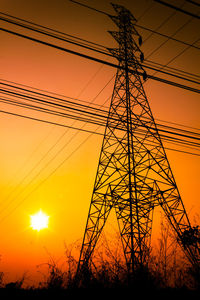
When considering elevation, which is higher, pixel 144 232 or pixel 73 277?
pixel 144 232

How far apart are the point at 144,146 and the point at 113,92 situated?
3.45 m

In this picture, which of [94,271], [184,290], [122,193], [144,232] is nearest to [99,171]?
[122,193]

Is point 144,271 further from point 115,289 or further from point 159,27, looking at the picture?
point 159,27

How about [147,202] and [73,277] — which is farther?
[147,202]

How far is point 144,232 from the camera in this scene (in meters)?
7.00

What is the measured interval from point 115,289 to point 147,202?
3274 millimetres

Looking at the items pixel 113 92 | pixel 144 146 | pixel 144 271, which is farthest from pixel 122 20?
pixel 144 271

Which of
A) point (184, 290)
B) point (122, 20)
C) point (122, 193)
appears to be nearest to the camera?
point (184, 290)

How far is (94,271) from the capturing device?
6.52 meters

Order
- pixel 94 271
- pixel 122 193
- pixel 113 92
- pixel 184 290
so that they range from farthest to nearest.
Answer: pixel 113 92 → pixel 122 193 → pixel 94 271 → pixel 184 290

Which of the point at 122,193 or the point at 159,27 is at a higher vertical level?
the point at 159,27

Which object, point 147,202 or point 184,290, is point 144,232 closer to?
point 147,202

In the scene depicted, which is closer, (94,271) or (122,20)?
(94,271)

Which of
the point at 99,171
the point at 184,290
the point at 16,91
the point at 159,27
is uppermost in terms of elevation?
the point at 159,27
